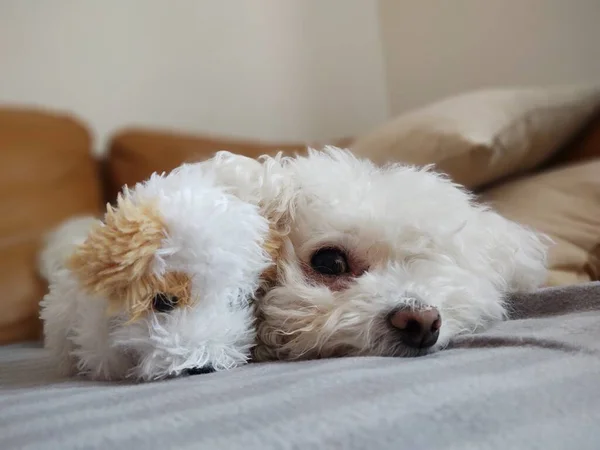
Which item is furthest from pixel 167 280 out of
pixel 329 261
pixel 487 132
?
pixel 487 132

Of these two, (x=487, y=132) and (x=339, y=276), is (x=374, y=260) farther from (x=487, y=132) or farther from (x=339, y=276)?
(x=487, y=132)

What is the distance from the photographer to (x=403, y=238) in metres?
0.71

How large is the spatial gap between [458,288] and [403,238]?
8cm

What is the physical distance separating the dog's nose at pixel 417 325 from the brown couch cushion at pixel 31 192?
2.78ft

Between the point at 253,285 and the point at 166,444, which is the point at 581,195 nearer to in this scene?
the point at 253,285

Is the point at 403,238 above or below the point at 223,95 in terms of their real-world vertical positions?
below

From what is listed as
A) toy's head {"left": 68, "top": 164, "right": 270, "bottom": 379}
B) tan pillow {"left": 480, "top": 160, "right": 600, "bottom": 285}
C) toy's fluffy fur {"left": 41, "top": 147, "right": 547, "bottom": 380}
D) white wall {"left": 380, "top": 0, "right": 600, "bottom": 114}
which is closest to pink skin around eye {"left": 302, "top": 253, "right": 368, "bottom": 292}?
toy's fluffy fur {"left": 41, "top": 147, "right": 547, "bottom": 380}

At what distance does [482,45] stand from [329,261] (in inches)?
52.0

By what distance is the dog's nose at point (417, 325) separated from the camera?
2.04 ft

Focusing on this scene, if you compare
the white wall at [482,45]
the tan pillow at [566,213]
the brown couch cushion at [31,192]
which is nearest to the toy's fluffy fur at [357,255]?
the tan pillow at [566,213]

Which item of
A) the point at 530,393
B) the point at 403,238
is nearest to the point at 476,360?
the point at 530,393

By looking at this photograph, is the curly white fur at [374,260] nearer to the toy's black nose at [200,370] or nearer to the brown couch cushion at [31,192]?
the toy's black nose at [200,370]

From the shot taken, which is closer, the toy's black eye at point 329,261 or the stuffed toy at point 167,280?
the stuffed toy at point 167,280

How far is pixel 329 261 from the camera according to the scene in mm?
708
